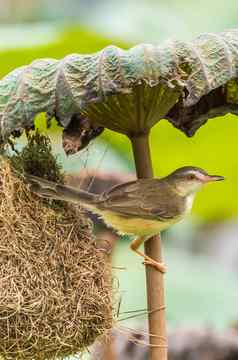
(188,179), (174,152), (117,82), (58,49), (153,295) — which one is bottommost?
(153,295)

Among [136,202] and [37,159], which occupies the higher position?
[37,159]

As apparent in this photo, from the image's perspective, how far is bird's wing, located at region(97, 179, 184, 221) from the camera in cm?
333

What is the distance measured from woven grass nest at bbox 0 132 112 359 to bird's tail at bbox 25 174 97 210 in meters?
0.02

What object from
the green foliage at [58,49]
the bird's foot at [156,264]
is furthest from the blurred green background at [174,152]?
the bird's foot at [156,264]

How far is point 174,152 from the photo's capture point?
19.6ft

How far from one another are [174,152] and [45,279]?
287 centimetres

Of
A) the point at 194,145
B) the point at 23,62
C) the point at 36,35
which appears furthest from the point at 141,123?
the point at 194,145

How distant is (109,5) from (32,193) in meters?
6.47

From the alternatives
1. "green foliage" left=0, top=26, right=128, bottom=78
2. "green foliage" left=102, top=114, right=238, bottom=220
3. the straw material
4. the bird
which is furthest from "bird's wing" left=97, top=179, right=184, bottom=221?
"green foliage" left=102, top=114, right=238, bottom=220

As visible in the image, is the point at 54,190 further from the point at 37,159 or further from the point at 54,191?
the point at 37,159

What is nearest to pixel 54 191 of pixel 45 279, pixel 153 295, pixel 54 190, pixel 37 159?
pixel 54 190

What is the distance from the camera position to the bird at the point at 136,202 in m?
3.27

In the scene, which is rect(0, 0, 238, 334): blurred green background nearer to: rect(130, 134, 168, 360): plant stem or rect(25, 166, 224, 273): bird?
rect(25, 166, 224, 273): bird

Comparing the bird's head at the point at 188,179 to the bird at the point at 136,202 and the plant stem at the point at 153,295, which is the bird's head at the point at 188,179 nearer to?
the bird at the point at 136,202
